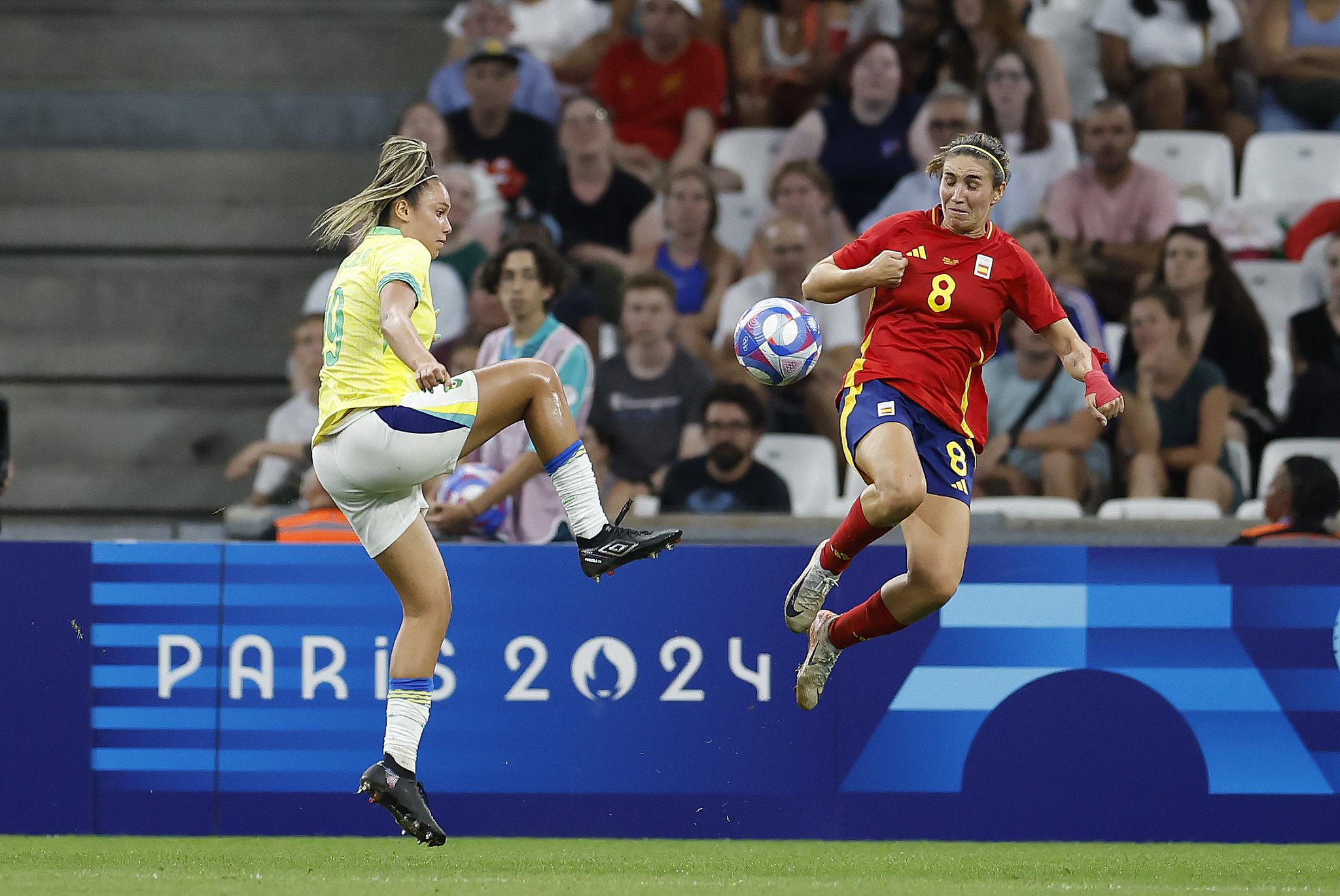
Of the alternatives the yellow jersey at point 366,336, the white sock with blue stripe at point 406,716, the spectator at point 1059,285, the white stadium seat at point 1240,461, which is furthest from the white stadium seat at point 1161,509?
the yellow jersey at point 366,336

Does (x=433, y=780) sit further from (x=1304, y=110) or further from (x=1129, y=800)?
(x=1304, y=110)

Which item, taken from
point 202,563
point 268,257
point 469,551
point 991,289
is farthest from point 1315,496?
point 268,257

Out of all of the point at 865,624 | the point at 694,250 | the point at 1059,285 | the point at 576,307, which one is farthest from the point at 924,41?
the point at 865,624

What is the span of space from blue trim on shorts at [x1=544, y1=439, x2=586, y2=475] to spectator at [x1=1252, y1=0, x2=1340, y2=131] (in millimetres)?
7397

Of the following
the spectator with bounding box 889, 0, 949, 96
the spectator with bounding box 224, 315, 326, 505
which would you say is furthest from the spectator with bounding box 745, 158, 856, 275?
the spectator with bounding box 224, 315, 326, 505

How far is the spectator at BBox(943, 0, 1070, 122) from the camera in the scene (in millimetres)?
10695

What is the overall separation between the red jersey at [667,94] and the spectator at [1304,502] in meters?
5.19

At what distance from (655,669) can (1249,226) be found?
578cm

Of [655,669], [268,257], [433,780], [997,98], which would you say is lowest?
[433,780]

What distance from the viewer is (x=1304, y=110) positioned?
11.3 m

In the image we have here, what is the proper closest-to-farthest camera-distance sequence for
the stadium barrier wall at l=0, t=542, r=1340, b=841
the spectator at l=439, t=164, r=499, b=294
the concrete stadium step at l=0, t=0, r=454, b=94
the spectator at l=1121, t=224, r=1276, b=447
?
1. the stadium barrier wall at l=0, t=542, r=1340, b=841
2. the spectator at l=1121, t=224, r=1276, b=447
3. the spectator at l=439, t=164, r=499, b=294
4. the concrete stadium step at l=0, t=0, r=454, b=94

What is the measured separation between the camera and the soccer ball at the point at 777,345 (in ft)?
19.8

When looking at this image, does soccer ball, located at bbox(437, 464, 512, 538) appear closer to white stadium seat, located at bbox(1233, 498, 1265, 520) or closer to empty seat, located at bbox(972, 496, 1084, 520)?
empty seat, located at bbox(972, 496, 1084, 520)

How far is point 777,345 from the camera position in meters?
6.04
